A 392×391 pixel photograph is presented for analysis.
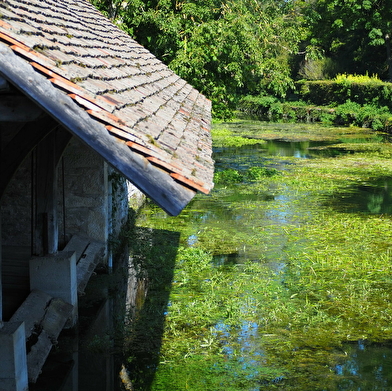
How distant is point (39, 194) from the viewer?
6262mm

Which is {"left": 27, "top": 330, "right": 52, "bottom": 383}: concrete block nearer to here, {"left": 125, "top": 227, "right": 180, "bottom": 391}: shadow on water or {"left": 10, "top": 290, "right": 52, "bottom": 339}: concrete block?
{"left": 10, "top": 290, "right": 52, "bottom": 339}: concrete block

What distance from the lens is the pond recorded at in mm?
5922

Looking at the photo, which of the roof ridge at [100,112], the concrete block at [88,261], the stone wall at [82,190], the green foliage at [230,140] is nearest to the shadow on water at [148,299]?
the concrete block at [88,261]

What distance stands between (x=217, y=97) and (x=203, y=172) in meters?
11.6

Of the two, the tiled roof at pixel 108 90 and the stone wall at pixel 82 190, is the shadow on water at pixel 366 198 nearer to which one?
the stone wall at pixel 82 190

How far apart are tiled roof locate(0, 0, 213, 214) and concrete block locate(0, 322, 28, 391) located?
1.94 metres

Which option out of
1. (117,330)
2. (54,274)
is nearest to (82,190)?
(54,274)

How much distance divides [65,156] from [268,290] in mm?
3370

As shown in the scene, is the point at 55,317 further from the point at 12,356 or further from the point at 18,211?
the point at 18,211

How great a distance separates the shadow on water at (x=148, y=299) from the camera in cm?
596

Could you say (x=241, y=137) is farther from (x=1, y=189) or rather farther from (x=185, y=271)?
(x=1, y=189)

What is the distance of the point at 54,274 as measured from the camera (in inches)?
250

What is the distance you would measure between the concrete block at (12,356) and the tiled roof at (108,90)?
194cm

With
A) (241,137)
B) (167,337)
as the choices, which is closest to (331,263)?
(167,337)
